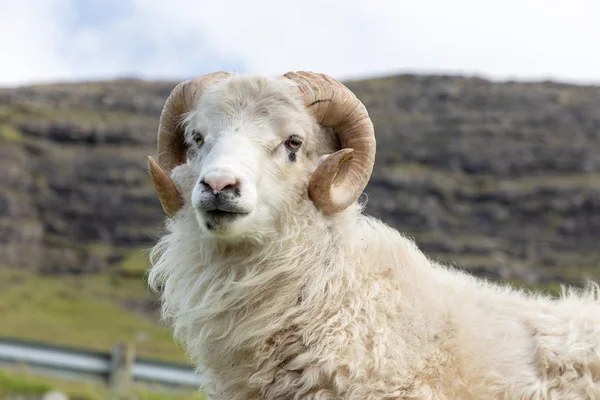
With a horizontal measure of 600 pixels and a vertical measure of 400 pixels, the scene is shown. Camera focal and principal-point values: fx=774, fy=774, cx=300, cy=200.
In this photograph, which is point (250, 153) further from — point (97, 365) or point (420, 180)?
point (420, 180)

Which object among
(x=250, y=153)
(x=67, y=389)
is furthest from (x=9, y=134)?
(x=250, y=153)

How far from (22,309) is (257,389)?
103 m

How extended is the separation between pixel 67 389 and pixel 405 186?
13285cm

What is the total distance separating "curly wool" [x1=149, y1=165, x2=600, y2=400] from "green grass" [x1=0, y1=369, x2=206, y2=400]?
5.85m

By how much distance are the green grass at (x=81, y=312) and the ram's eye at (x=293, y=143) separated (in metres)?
68.2

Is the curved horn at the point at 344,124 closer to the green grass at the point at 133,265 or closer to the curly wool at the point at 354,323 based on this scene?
the curly wool at the point at 354,323

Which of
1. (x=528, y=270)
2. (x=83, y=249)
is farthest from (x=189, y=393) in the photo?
(x=83, y=249)

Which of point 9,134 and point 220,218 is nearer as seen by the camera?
point 220,218

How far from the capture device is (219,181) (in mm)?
5578

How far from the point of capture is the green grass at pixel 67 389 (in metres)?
12.1

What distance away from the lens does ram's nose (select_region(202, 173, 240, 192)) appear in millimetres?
5586

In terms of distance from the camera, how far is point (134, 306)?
374 ft

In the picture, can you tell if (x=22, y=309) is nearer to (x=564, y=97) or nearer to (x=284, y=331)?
(x=284, y=331)

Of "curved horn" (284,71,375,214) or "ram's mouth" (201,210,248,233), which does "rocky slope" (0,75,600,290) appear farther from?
"ram's mouth" (201,210,248,233)
